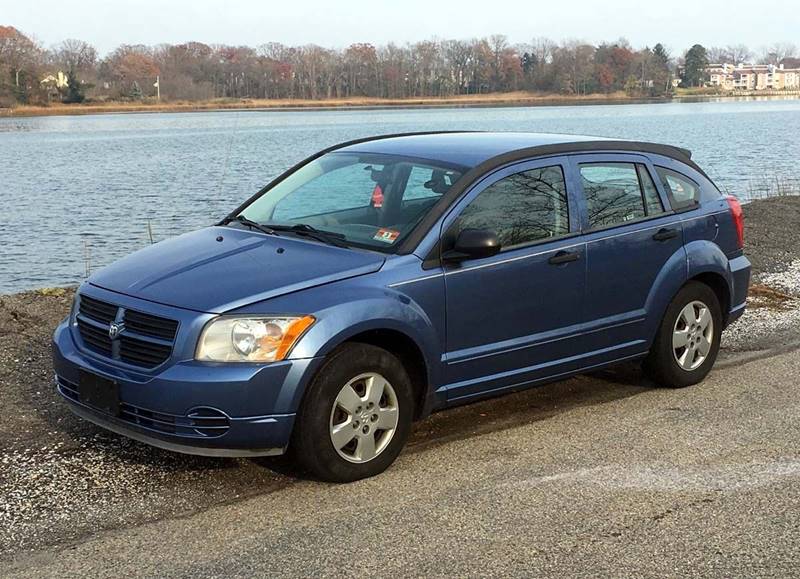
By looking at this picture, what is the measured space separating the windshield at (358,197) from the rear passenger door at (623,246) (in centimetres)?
105

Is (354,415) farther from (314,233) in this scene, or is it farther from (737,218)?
(737,218)

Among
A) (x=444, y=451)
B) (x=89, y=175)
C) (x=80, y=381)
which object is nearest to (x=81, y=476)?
(x=80, y=381)

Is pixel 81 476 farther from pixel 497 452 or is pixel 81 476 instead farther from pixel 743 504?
pixel 743 504

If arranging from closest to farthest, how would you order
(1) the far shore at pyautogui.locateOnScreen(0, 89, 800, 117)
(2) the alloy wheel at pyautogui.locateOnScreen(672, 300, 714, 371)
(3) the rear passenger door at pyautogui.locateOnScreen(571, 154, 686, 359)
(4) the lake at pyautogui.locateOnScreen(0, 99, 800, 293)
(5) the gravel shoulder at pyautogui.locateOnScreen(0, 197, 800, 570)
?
(5) the gravel shoulder at pyautogui.locateOnScreen(0, 197, 800, 570) < (3) the rear passenger door at pyautogui.locateOnScreen(571, 154, 686, 359) < (2) the alloy wheel at pyautogui.locateOnScreen(672, 300, 714, 371) < (4) the lake at pyautogui.locateOnScreen(0, 99, 800, 293) < (1) the far shore at pyautogui.locateOnScreen(0, 89, 800, 117)

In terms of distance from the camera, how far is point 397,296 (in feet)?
17.5

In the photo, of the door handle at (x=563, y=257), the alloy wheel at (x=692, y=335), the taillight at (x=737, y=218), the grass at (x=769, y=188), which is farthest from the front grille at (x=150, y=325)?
the grass at (x=769, y=188)

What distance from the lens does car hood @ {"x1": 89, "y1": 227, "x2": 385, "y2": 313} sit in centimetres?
506

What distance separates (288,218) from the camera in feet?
20.4

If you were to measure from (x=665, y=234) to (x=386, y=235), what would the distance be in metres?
2.08

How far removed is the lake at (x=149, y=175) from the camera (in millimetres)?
20906

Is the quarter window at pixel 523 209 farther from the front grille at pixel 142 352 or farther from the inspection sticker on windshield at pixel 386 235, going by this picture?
the front grille at pixel 142 352

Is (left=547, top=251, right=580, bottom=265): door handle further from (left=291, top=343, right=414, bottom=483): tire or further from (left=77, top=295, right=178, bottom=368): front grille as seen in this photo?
(left=77, top=295, right=178, bottom=368): front grille

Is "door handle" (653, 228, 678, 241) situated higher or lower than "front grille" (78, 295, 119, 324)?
higher

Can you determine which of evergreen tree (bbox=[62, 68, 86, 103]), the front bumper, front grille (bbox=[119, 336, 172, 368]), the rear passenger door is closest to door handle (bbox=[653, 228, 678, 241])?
the rear passenger door
